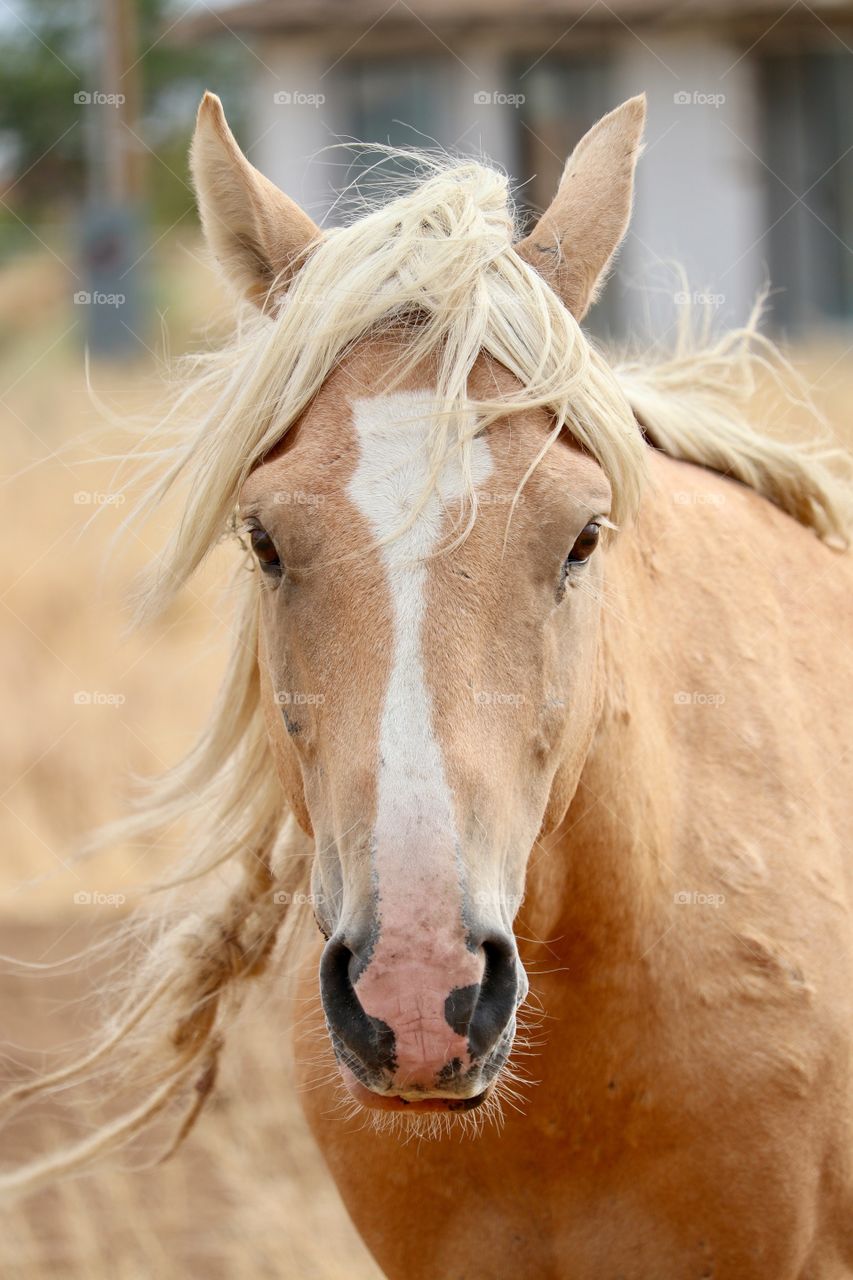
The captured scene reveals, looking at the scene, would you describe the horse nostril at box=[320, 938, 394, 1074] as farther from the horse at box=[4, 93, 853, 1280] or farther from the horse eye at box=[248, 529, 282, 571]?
the horse eye at box=[248, 529, 282, 571]

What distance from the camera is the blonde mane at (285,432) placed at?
7.38 ft

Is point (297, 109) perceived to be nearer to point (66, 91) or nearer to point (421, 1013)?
point (66, 91)

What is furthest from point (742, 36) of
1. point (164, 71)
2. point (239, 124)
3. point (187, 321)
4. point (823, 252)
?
point (164, 71)

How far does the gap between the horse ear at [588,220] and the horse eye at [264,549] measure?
2.20 feet

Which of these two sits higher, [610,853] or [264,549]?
[264,549]

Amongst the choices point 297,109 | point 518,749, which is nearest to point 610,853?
point 518,749

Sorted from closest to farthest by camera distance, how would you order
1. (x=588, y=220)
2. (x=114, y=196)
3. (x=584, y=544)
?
(x=584, y=544) < (x=588, y=220) < (x=114, y=196)

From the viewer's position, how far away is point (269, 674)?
2375 mm

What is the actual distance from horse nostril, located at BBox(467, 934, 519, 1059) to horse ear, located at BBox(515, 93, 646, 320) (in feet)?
3.72

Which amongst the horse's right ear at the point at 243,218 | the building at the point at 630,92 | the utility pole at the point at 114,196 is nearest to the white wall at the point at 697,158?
the building at the point at 630,92

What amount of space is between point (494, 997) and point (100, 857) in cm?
540

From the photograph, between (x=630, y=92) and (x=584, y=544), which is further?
(x=630, y=92)

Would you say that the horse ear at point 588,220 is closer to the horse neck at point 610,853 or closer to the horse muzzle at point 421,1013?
the horse neck at point 610,853

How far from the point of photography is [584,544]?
2.21 metres
